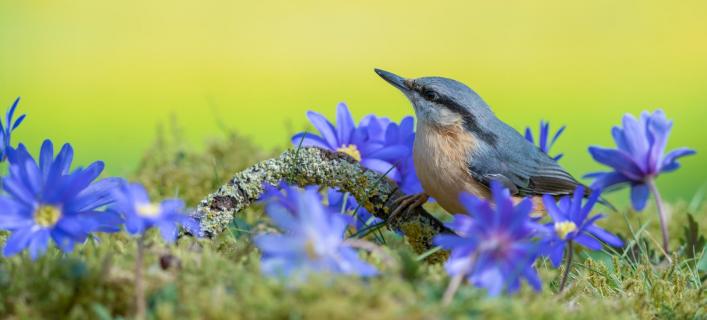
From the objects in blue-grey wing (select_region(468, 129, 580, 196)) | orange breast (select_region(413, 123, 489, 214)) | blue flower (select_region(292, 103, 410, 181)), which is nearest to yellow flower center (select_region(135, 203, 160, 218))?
blue flower (select_region(292, 103, 410, 181))

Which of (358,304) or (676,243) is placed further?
(676,243)

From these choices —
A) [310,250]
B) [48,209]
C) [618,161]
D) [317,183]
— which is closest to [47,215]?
[48,209]

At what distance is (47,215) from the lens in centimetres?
199

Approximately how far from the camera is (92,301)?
180cm

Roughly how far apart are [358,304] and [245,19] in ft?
30.6

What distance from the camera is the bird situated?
9.74ft

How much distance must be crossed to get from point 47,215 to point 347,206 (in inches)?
42.6

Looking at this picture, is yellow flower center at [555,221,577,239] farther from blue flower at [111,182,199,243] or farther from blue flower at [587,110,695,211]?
blue flower at [111,182,199,243]

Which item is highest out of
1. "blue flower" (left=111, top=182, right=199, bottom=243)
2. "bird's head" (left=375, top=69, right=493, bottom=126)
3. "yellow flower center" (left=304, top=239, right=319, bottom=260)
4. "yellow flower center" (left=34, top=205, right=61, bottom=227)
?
"bird's head" (left=375, top=69, right=493, bottom=126)

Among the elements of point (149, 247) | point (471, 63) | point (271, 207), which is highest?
point (471, 63)

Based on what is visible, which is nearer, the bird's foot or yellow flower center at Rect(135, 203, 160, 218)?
yellow flower center at Rect(135, 203, 160, 218)

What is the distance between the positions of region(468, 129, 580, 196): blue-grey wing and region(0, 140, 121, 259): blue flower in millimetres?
1370

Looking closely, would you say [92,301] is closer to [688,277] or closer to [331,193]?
[331,193]

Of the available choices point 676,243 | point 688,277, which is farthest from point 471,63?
point 688,277
